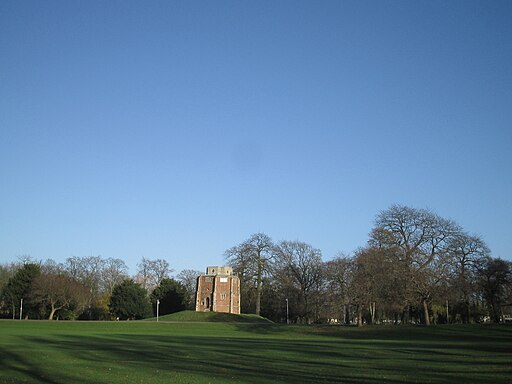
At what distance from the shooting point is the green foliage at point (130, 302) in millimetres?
87312

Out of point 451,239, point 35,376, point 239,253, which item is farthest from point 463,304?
point 35,376

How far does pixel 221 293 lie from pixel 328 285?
19.1 m

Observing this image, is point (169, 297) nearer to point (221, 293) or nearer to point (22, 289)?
point (221, 293)

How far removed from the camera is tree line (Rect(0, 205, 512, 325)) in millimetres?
59156

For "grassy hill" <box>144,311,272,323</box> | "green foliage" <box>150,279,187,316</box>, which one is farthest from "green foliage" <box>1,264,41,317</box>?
"grassy hill" <box>144,311,272,323</box>

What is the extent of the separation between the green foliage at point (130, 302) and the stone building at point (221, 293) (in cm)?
990

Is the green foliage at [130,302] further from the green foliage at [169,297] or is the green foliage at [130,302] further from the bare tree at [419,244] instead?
the bare tree at [419,244]

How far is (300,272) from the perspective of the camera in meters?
86.2

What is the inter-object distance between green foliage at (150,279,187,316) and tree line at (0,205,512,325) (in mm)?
181

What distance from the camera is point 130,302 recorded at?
3438 inches

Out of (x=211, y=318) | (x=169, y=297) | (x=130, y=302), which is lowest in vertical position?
(x=211, y=318)

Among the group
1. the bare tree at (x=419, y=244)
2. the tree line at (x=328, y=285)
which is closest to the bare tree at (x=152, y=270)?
the tree line at (x=328, y=285)

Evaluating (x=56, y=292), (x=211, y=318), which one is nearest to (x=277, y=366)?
(x=211, y=318)

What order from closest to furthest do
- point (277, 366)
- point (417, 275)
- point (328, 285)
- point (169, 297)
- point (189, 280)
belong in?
1. point (277, 366)
2. point (417, 275)
3. point (328, 285)
4. point (169, 297)
5. point (189, 280)
